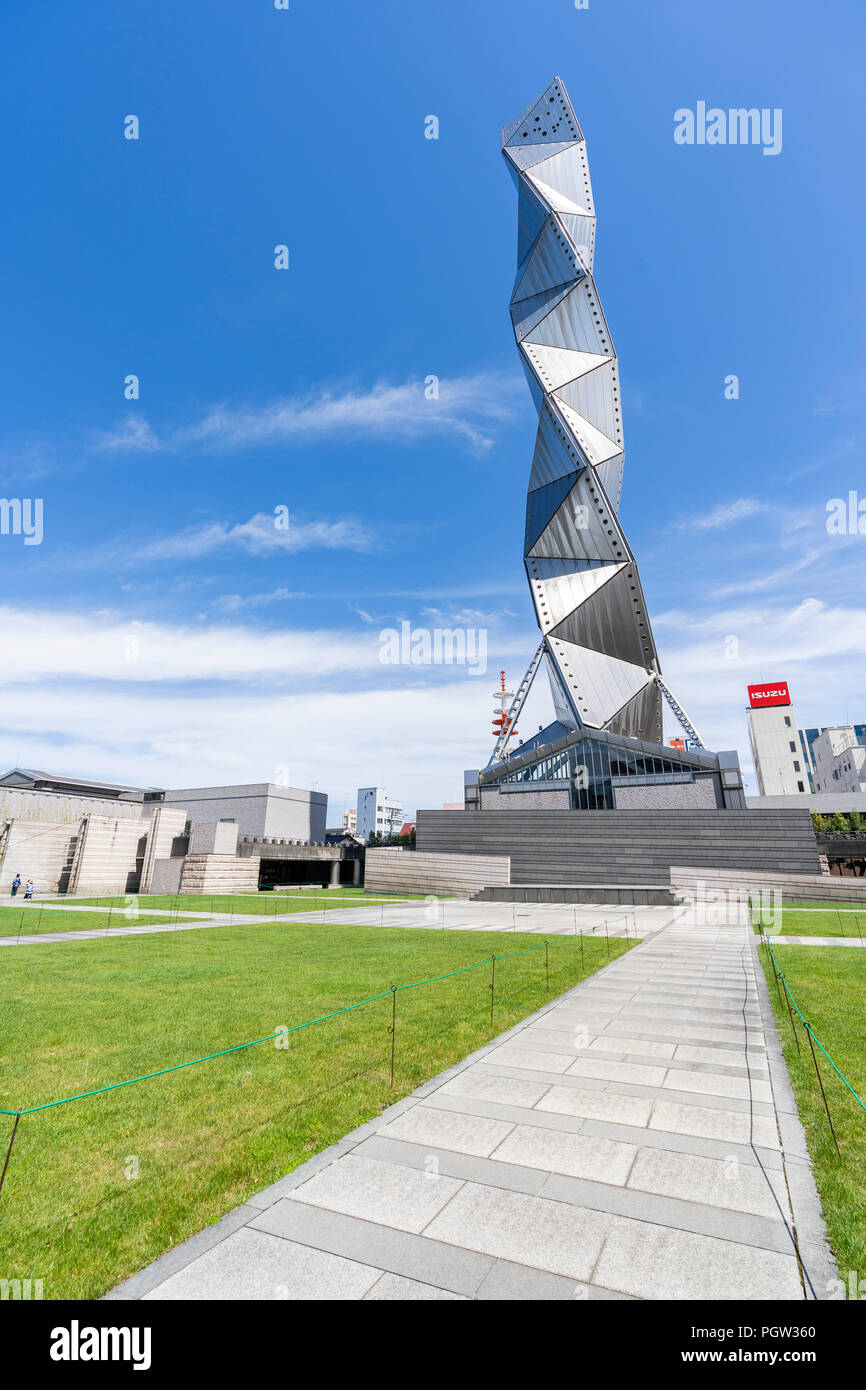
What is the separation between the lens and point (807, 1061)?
959 centimetres

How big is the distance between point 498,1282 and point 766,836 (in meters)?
52.1

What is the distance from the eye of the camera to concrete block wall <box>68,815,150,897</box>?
5069 centimetres

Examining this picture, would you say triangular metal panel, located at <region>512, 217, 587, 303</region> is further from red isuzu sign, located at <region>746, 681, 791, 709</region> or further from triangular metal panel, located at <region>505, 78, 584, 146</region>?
red isuzu sign, located at <region>746, 681, 791, 709</region>

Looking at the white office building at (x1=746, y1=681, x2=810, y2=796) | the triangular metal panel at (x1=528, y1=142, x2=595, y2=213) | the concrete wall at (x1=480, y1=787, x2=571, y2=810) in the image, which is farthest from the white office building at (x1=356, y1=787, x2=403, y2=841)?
the triangular metal panel at (x1=528, y1=142, x2=595, y2=213)

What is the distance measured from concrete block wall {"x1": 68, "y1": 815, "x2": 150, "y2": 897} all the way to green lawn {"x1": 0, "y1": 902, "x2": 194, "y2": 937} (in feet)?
44.7

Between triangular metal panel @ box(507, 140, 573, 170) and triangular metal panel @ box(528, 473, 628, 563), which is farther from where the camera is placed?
triangular metal panel @ box(507, 140, 573, 170)

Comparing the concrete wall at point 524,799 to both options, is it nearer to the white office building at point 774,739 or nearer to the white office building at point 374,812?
the white office building at point 774,739

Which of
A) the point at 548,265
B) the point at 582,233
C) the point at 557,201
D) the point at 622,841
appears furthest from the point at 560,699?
the point at 557,201

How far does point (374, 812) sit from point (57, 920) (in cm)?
14359

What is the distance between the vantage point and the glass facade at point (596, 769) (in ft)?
196

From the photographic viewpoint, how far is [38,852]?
5069 cm

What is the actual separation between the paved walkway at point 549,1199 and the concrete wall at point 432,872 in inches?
1752

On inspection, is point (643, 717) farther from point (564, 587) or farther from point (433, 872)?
point (433, 872)
